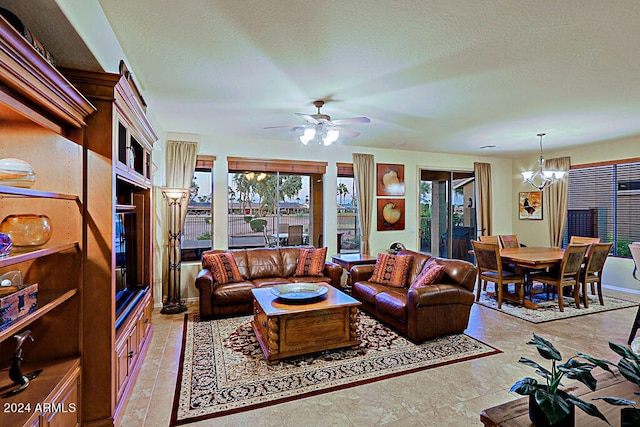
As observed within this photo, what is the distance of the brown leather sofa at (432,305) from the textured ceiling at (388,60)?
6.80 feet

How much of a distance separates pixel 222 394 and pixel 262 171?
3.93 meters

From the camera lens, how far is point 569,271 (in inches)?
184

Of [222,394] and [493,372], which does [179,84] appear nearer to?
[222,394]

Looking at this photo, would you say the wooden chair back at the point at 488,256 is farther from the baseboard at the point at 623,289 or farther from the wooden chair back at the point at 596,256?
the baseboard at the point at 623,289

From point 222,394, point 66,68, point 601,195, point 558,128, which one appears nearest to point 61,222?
point 66,68

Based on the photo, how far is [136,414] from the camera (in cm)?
233

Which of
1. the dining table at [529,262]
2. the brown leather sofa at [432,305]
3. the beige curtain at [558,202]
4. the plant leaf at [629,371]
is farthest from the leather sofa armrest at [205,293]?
the beige curtain at [558,202]

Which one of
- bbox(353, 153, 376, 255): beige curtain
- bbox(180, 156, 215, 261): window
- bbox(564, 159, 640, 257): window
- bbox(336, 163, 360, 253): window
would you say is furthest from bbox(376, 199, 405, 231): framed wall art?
bbox(564, 159, 640, 257): window

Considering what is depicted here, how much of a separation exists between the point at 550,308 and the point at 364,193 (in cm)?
355

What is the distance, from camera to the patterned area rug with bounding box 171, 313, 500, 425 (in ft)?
8.26

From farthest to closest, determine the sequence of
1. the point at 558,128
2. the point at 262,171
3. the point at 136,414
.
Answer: the point at 262,171, the point at 558,128, the point at 136,414

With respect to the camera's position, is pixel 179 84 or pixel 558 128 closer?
pixel 179 84

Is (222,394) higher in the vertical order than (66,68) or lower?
lower

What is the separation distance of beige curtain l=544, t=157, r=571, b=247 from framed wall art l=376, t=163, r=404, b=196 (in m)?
3.27
